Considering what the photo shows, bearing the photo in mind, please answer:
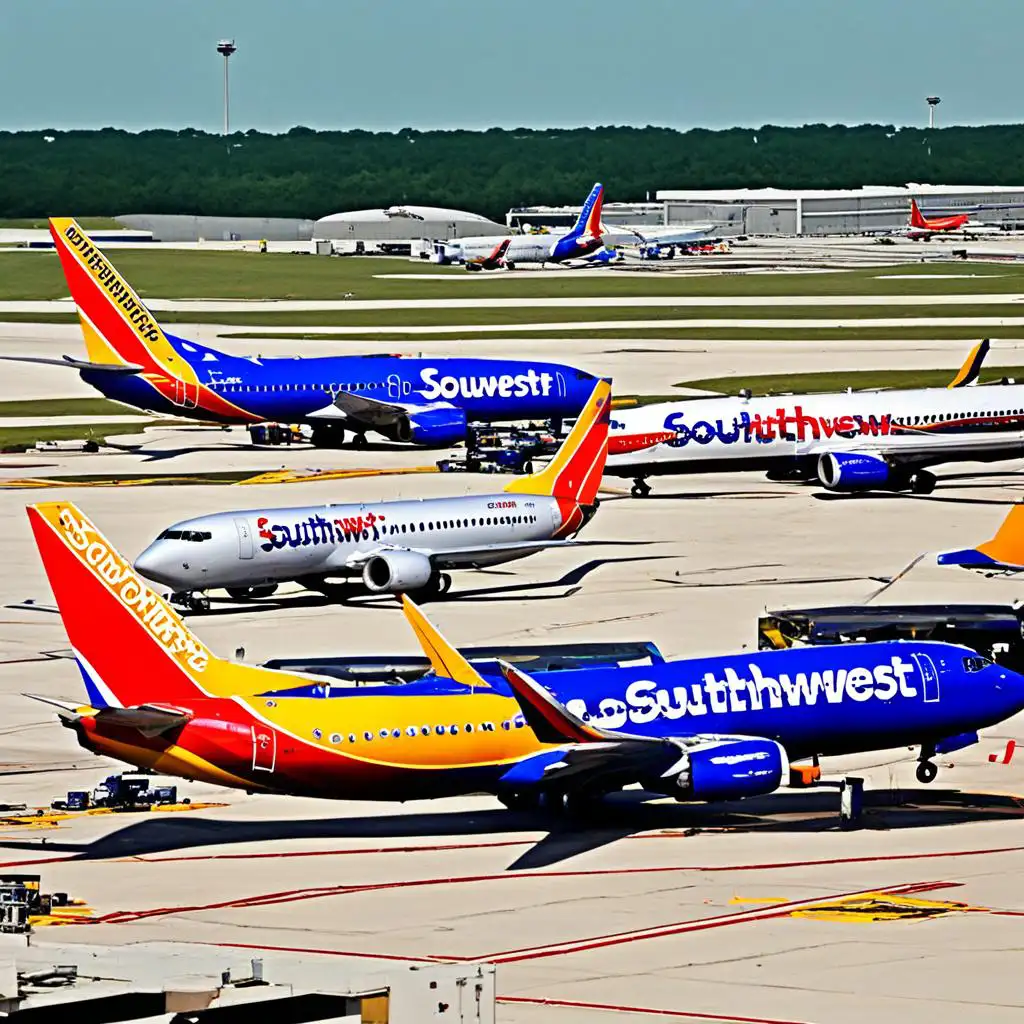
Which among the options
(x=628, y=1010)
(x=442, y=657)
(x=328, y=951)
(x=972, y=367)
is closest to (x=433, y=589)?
(x=442, y=657)

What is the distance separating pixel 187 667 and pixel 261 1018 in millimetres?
23774

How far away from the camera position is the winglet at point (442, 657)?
46.8 m

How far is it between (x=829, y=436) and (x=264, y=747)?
58.2 meters

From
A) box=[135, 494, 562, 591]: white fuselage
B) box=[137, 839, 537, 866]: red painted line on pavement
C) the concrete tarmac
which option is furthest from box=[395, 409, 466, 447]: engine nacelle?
box=[137, 839, 537, 866]: red painted line on pavement

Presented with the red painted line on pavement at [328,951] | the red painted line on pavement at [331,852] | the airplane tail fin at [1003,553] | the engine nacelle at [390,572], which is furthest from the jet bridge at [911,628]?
the red painted line on pavement at [328,951]

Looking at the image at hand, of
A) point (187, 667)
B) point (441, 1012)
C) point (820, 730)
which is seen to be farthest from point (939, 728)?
point (441, 1012)

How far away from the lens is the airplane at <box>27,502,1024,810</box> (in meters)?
44.1

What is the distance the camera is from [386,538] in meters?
74.8

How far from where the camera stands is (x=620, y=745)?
→ 45219mm

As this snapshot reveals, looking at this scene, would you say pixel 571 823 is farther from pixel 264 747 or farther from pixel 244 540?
pixel 244 540

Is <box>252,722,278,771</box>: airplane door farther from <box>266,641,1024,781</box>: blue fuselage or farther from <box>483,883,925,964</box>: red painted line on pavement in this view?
<box>483,883,925,964</box>: red painted line on pavement

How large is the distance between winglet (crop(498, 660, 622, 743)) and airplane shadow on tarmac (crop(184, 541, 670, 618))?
96.5 ft

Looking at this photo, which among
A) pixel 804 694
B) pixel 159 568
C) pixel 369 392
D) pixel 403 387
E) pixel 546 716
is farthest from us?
pixel 403 387

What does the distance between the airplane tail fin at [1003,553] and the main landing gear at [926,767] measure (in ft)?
95.8
